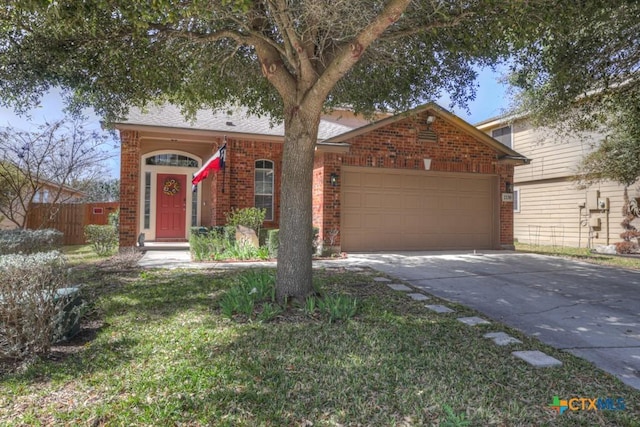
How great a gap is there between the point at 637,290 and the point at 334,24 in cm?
625

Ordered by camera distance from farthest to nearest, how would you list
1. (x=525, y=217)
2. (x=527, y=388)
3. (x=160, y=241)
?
1. (x=525, y=217)
2. (x=160, y=241)
3. (x=527, y=388)

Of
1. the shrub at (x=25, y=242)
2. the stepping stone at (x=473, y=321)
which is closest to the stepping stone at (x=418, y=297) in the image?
the stepping stone at (x=473, y=321)

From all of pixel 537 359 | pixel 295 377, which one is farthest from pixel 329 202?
pixel 295 377

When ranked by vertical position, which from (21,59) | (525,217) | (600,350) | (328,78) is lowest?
(600,350)

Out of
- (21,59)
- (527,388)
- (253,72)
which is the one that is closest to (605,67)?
(253,72)

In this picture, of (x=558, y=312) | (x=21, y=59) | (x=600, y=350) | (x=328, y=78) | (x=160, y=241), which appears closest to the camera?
(x=600, y=350)

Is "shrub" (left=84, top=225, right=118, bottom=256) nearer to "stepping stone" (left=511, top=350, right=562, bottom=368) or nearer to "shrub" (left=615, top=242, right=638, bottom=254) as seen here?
"stepping stone" (left=511, top=350, right=562, bottom=368)

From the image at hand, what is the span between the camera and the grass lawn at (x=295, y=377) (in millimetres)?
2605

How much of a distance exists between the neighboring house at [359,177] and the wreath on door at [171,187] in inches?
1.2

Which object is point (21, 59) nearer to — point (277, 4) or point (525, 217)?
point (277, 4)

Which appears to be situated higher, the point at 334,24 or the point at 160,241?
the point at 334,24

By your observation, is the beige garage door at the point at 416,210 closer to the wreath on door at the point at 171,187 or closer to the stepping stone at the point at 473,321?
the wreath on door at the point at 171,187

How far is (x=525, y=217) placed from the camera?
1850cm

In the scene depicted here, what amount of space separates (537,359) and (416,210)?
8.63m
